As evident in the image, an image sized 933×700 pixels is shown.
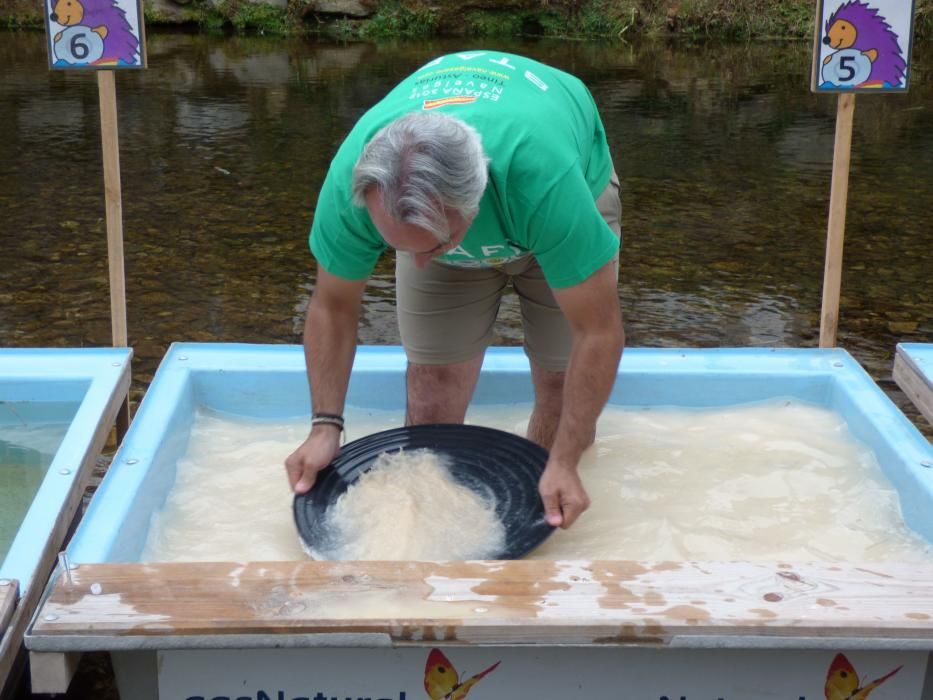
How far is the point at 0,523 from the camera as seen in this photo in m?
2.59

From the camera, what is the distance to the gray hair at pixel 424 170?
5.78 feet

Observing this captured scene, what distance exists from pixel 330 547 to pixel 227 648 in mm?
519

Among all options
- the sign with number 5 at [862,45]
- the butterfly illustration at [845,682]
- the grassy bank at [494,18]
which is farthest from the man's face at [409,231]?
the grassy bank at [494,18]

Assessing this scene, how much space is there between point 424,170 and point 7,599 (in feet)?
3.50

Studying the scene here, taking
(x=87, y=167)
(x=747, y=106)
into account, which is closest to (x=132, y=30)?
(x=87, y=167)

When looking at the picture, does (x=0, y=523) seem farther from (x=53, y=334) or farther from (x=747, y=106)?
(x=747, y=106)

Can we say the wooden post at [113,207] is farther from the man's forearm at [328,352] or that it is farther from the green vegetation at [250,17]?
the green vegetation at [250,17]

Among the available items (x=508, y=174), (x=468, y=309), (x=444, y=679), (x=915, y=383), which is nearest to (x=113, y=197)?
(x=468, y=309)

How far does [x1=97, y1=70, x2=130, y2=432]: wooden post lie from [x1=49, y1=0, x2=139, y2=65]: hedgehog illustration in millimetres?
60

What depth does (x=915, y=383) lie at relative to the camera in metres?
3.04

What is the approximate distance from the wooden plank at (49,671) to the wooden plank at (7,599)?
0.12m

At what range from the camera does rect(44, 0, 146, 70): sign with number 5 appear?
124 inches

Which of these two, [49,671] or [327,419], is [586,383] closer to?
[327,419]

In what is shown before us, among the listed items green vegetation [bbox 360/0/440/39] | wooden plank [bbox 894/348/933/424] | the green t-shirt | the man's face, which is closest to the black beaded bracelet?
the green t-shirt
